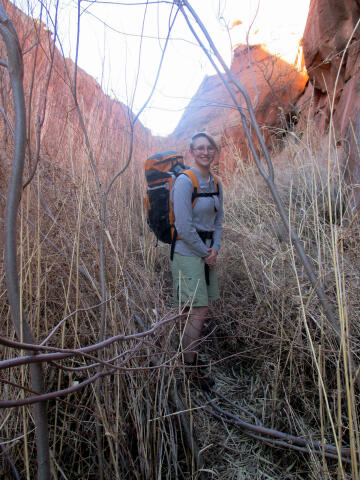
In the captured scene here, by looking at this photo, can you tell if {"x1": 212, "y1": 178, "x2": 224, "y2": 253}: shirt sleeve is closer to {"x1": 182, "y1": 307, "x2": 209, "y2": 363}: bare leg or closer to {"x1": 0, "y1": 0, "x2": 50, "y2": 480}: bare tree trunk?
{"x1": 182, "y1": 307, "x2": 209, "y2": 363}: bare leg

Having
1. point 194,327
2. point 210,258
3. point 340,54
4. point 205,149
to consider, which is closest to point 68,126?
point 205,149

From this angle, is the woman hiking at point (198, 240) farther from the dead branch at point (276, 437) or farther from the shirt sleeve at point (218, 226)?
the dead branch at point (276, 437)

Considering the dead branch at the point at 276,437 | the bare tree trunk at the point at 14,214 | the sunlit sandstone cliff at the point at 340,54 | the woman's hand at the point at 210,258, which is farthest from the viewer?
the sunlit sandstone cliff at the point at 340,54

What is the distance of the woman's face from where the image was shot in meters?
1.55

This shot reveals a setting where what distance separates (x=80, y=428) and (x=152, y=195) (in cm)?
104

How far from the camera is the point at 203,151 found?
1.55m

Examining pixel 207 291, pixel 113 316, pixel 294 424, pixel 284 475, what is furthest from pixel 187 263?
pixel 284 475

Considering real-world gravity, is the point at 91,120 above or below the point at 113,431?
above

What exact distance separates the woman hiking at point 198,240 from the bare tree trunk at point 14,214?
3.00ft

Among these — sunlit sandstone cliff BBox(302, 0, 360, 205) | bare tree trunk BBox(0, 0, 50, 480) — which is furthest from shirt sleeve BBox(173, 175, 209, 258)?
sunlit sandstone cliff BBox(302, 0, 360, 205)

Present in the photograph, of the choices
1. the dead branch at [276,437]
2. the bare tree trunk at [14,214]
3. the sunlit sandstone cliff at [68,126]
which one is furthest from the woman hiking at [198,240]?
the bare tree trunk at [14,214]

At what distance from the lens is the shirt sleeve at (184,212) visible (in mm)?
1420

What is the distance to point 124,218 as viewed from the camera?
1598 mm

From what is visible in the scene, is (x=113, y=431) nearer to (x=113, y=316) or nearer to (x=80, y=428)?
(x=80, y=428)
